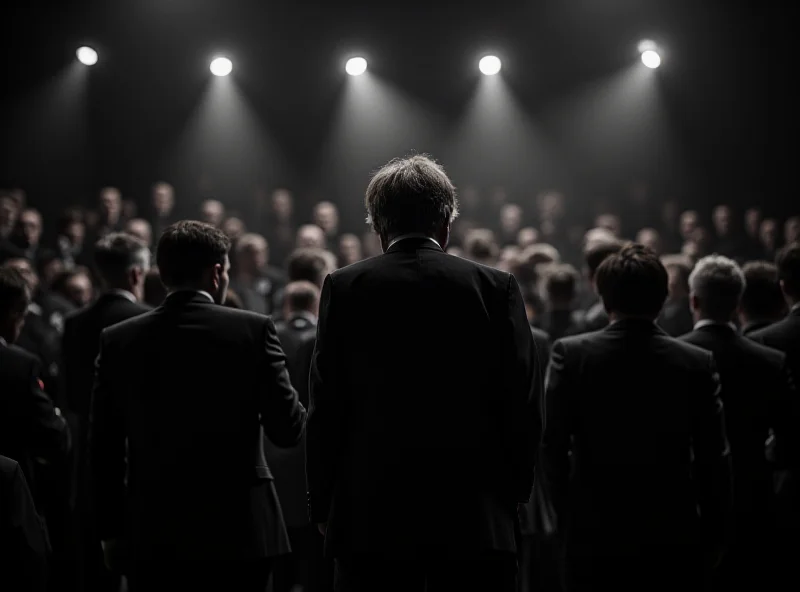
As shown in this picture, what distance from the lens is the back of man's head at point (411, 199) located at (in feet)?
6.88

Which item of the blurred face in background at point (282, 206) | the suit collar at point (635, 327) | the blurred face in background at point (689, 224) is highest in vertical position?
the blurred face in background at point (282, 206)

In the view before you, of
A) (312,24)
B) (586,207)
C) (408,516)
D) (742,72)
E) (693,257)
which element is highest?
(312,24)

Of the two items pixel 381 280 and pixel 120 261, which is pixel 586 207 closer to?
pixel 120 261

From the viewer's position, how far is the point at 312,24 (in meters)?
10.4

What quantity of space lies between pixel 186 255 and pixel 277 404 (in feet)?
1.75

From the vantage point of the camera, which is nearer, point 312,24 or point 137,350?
point 137,350

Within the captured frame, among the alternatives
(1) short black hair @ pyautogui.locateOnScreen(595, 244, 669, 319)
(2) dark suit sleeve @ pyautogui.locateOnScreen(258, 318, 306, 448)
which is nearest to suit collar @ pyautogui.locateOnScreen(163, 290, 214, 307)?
(2) dark suit sleeve @ pyautogui.locateOnScreen(258, 318, 306, 448)

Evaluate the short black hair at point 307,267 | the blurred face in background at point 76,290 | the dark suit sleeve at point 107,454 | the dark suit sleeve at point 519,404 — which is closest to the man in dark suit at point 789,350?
the dark suit sleeve at point 519,404

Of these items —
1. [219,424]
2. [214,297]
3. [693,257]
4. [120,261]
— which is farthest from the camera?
[693,257]

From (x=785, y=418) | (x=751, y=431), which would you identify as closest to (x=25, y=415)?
(x=751, y=431)

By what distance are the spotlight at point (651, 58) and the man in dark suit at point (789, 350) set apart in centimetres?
724

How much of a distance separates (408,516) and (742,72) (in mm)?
9942

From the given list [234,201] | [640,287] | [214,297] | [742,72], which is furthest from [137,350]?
[742,72]

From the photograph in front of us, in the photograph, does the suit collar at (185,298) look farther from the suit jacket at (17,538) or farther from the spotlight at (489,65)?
the spotlight at (489,65)
